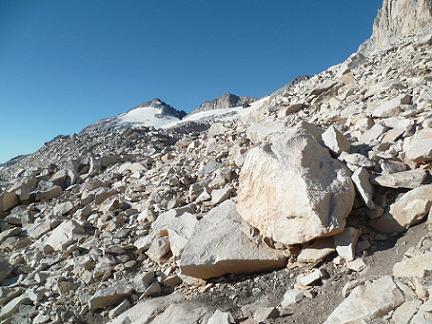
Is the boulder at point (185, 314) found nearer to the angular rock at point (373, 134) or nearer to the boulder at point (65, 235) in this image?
the boulder at point (65, 235)

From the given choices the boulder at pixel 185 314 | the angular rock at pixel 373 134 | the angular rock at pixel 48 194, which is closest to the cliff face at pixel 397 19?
the angular rock at pixel 373 134

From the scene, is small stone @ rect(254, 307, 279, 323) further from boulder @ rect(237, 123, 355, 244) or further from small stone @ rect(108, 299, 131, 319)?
small stone @ rect(108, 299, 131, 319)

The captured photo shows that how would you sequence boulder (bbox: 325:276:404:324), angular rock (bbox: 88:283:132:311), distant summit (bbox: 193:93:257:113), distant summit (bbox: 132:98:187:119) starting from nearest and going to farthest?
boulder (bbox: 325:276:404:324)
angular rock (bbox: 88:283:132:311)
distant summit (bbox: 132:98:187:119)
distant summit (bbox: 193:93:257:113)

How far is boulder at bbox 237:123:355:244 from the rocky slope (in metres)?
0.02

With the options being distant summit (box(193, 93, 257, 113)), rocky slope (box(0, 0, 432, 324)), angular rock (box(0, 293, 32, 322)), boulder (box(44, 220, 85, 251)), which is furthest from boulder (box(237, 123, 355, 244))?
distant summit (box(193, 93, 257, 113))

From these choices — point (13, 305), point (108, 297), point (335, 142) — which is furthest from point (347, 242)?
point (13, 305)

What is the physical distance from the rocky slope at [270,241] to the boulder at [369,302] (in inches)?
0.4

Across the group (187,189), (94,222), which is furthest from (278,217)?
(94,222)

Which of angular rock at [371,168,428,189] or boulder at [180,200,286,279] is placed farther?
boulder at [180,200,286,279]

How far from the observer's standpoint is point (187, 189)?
8.05m

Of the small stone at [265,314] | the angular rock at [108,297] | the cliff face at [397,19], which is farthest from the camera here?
the cliff face at [397,19]

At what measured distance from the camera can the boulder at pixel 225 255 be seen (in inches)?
185

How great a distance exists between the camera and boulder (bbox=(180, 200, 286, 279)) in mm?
4695

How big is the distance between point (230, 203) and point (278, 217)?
1.34 meters
